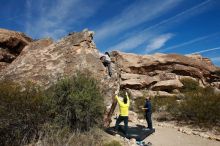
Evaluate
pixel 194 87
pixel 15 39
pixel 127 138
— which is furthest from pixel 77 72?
pixel 194 87

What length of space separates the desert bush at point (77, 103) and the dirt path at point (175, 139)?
8.95ft

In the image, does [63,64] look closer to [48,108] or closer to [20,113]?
[48,108]

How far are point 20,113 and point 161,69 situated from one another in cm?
2828

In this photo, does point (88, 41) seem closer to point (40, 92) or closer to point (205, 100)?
point (40, 92)

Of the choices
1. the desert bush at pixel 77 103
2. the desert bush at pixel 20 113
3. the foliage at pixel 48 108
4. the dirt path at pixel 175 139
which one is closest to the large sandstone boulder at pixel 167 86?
the dirt path at pixel 175 139

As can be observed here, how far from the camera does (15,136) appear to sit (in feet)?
30.4

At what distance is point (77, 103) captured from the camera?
412 inches

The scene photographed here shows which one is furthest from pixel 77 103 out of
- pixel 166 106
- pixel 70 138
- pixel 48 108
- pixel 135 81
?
pixel 135 81

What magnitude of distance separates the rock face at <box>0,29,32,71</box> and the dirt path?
820 centimetres

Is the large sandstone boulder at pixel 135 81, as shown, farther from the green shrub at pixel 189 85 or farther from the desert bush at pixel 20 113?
the desert bush at pixel 20 113

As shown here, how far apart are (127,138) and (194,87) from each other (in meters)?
22.2

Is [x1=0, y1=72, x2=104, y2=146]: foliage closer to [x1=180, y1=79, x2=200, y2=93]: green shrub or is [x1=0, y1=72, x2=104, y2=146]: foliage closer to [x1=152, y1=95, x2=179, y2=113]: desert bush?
[x1=152, y1=95, x2=179, y2=113]: desert bush

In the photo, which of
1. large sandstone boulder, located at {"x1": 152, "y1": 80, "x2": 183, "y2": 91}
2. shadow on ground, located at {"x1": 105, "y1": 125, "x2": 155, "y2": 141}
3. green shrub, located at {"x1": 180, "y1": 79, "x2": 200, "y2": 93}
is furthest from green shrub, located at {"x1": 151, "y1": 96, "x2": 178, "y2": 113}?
green shrub, located at {"x1": 180, "y1": 79, "x2": 200, "y2": 93}

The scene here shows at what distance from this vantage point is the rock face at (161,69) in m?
33.2
